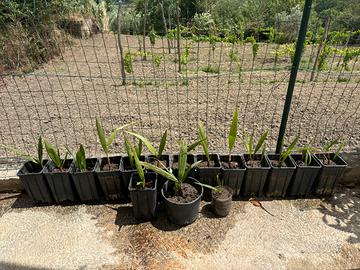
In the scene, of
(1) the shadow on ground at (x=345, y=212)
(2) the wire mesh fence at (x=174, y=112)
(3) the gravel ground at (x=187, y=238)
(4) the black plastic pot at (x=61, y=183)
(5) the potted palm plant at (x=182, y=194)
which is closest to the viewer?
(3) the gravel ground at (x=187, y=238)

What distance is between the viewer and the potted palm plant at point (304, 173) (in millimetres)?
2602

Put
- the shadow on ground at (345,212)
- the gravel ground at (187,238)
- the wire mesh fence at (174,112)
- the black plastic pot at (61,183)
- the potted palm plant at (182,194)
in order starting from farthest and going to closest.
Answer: the wire mesh fence at (174,112)
the black plastic pot at (61,183)
the shadow on ground at (345,212)
the potted palm plant at (182,194)
the gravel ground at (187,238)

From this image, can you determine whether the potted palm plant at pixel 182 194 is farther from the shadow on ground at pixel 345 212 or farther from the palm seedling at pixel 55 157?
the shadow on ground at pixel 345 212

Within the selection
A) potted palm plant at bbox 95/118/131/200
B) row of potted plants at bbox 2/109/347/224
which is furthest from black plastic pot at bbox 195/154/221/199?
potted palm plant at bbox 95/118/131/200

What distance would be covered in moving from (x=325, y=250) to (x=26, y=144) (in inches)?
143

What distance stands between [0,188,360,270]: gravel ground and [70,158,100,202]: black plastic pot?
0.11 meters

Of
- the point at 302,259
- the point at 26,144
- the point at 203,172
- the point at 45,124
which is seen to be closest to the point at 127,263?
the point at 203,172

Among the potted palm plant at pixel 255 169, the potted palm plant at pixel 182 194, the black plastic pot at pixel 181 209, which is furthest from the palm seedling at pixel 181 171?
the potted palm plant at pixel 255 169

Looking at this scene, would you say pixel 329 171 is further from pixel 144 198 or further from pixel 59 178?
pixel 59 178

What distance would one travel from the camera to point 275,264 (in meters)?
2.17

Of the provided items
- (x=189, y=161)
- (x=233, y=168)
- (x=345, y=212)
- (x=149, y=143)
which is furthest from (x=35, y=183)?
(x=345, y=212)

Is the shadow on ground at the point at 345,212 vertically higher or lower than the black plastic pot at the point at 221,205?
lower

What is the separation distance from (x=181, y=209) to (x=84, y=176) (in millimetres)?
974

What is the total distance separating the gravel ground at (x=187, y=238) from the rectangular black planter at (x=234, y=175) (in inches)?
7.1
